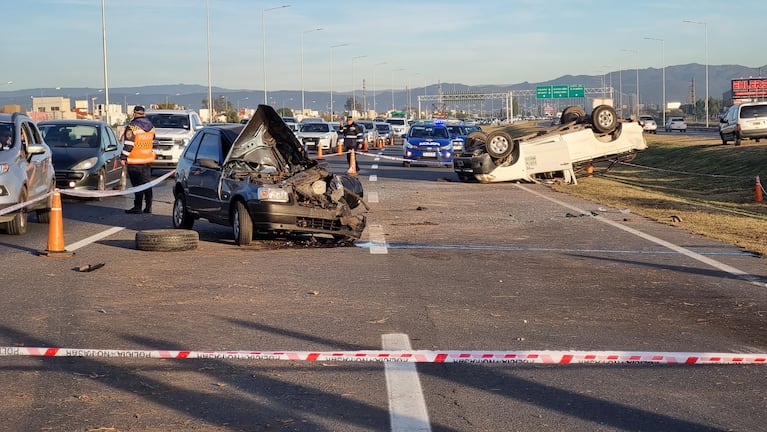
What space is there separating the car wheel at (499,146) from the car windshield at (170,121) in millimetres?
10930

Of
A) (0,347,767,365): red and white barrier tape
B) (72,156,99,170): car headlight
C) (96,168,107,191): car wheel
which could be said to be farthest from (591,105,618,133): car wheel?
(0,347,767,365): red and white barrier tape

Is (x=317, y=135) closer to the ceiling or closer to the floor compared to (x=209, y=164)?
closer to the ceiling

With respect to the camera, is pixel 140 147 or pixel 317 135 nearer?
pixel 140 147

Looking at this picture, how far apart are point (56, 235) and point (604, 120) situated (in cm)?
1941

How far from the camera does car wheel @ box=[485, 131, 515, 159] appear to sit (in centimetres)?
2983

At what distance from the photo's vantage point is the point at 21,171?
627 inches

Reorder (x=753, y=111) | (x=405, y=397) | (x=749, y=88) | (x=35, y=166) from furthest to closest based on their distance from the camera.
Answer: (x=749, y=88), (x=753, y=111), (x=35, y=166), (x=405, y=397)

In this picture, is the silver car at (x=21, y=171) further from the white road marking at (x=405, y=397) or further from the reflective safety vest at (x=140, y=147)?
the white road marking at (x=405, y=397)

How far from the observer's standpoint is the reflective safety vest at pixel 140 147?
1911cm

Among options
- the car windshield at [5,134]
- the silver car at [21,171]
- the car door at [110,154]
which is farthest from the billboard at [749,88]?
the car windshield at [5,134]

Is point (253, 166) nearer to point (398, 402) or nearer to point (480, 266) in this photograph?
point (480, 266)

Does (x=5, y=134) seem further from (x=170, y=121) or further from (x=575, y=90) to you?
(x=575, y=90)

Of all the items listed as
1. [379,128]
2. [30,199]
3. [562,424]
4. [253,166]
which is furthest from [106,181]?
[379,128]

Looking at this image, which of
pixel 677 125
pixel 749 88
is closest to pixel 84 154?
pixel 677 125
